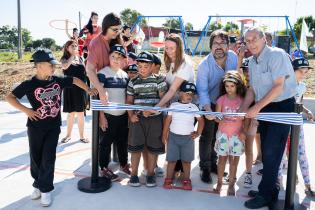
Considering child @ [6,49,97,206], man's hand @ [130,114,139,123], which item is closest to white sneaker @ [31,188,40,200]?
child @ [6,49,97,206]

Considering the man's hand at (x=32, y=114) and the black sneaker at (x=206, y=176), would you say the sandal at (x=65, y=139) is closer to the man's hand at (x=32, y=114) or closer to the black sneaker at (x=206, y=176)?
the man's hand at (x=32, y=114)

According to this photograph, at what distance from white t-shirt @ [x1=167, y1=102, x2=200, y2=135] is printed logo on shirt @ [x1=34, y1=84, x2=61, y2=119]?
1248mm

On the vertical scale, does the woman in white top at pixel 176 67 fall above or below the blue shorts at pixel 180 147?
above

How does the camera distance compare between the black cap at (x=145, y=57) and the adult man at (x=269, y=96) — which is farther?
the black cap at (x=145, y=57)

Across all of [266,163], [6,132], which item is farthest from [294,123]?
[6,132]

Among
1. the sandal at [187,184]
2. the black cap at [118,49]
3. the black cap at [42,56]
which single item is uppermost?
the black cap at [118,49]

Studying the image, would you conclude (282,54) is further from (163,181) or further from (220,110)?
(163,181)

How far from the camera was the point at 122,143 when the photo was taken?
436 cm

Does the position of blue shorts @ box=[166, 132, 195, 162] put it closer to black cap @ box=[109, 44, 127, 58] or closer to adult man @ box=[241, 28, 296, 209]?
adult man @ box=[241, 28, 296, 209]

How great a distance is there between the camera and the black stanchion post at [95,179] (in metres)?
3.89

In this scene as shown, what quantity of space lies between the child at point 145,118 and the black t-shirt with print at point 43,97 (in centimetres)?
85

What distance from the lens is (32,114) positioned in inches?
132

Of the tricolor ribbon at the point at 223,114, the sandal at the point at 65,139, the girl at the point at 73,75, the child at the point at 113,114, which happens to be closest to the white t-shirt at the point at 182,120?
the tricolor ribbon at the point at 223,114

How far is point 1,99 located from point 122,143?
25.0 feet
